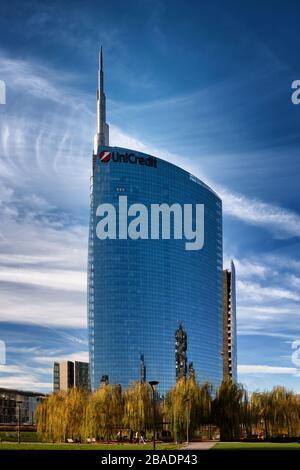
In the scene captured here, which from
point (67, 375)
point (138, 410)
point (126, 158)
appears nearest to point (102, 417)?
point (138, 410)

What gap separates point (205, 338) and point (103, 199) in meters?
50.1

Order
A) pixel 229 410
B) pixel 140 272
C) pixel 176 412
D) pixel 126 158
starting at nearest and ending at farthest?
1. pixel 176 412
2. pixel 229 410
3. pixel 140 272
4. pixel 126 158

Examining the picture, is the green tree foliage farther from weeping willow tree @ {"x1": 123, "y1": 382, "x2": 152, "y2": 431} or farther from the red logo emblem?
→ the red logo emblem

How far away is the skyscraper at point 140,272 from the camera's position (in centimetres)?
15938

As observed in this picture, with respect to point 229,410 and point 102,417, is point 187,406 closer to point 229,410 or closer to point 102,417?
point 229,410

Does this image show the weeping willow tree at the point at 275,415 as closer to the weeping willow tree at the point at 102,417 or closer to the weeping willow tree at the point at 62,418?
the weeping willow tree at the point at 102,417

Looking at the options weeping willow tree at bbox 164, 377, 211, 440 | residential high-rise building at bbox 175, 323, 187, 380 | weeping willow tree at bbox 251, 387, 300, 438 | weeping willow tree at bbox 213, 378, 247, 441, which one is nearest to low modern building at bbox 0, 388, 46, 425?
residential high-rise building at bbox 175, 323, 187, 380

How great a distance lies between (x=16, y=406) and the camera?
433 feet

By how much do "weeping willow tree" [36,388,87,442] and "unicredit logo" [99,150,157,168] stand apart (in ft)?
335

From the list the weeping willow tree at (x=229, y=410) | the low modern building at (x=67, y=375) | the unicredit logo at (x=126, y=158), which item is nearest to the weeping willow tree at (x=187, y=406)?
the weeping willow tree at (x=229, y=410)

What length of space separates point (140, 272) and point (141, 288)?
403 centimetres

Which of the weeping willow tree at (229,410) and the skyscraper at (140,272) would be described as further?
the skyscraper at (140,272)

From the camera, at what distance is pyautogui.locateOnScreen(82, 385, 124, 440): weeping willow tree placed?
6384 cm
